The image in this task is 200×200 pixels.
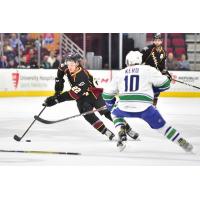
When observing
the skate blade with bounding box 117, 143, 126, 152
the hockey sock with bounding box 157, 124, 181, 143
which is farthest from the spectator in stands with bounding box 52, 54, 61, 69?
the hockey sock with bounding box 157, 124, 181, 143

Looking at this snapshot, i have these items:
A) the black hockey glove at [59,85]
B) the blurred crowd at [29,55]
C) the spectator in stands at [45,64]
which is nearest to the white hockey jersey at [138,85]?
Answer: the black hockey glove at [59,85]

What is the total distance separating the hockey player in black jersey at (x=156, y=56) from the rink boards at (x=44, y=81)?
136 mm

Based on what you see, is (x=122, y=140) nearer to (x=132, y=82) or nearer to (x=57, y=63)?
(x=132, y=82)

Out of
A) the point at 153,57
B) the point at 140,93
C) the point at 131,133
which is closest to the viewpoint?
the point at 140,93

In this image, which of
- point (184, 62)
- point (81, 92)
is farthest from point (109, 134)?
point (184, 62)

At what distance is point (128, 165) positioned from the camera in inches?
134

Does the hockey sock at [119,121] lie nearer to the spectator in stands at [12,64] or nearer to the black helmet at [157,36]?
the black helmet at [157,36]

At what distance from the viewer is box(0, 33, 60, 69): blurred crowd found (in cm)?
390

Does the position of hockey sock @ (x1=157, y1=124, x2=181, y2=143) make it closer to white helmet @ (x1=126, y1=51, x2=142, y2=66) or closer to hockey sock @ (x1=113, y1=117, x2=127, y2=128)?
hockey sock @ (x1=113, y1=117, x2=127, y2=128)

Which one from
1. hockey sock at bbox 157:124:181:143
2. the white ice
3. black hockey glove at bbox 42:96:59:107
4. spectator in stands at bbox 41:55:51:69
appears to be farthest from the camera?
spectator in stands at bbox 41:55:51:69

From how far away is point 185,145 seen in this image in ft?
11.8

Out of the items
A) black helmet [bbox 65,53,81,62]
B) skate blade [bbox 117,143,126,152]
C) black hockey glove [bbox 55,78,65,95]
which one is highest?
black helmet [bbox 65,53,81,62]

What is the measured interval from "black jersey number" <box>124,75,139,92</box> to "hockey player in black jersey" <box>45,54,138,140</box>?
0.29m

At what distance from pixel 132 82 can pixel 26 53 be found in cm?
96
